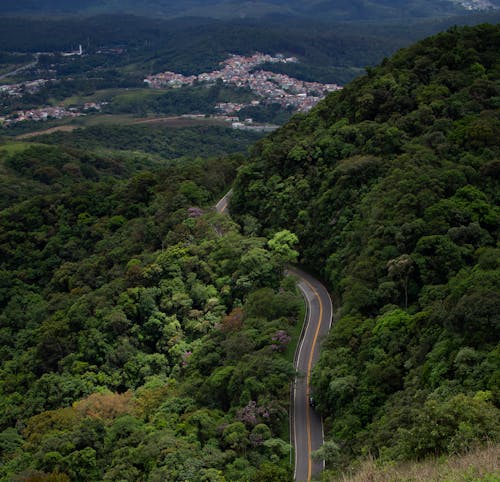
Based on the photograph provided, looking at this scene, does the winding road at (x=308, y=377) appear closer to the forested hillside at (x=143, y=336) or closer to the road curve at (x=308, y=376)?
the road curve at (x=308, y=376)

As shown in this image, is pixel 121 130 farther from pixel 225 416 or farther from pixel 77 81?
pixel 225 416

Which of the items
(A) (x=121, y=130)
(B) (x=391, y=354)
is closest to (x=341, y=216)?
(B) (x=391, y=354)

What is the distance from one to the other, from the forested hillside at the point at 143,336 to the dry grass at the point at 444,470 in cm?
360

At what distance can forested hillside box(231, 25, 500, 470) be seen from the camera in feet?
61.8

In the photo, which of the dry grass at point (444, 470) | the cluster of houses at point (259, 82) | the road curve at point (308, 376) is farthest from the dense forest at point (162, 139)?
the dry grass at point (444, 470)

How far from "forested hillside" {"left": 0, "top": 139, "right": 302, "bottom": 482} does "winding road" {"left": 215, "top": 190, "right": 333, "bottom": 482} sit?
62 cm

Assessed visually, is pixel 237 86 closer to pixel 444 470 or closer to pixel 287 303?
pixel 287 303

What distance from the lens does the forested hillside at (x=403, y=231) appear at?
61.8ft

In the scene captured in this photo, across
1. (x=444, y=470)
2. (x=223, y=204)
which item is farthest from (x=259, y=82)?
(x=444, y=470)

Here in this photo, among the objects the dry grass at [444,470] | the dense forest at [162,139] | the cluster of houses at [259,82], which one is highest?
the dry grass at [444,470]

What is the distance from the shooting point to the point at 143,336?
33219 mm

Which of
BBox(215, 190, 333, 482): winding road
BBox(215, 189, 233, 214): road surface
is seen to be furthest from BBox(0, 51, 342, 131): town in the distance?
BBox(215, 190, 333, 482): winding road

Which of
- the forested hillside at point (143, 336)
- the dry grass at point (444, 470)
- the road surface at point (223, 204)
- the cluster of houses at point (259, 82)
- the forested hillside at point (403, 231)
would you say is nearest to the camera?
the dry grass at point (444, 470)

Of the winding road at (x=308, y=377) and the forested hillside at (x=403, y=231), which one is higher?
the forested hillside at (x=403, y=231)
